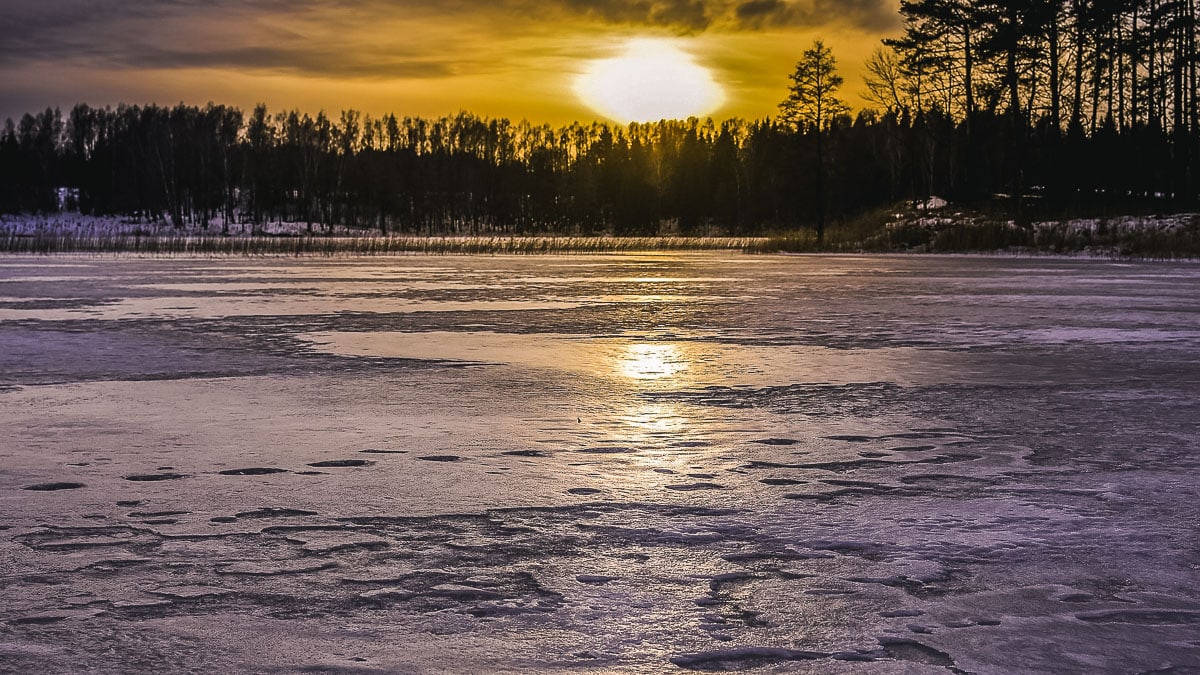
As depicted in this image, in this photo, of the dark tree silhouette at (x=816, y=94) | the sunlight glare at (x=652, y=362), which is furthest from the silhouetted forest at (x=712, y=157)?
the sunlight glare at (x=652, y=362)

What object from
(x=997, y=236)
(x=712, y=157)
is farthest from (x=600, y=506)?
(x=712, y=157)

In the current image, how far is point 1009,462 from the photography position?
507 centimetres

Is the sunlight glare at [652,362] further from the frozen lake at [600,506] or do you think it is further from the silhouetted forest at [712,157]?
the silhouetted forest at [712,157]

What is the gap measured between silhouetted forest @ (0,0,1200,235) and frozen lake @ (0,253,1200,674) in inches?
1288

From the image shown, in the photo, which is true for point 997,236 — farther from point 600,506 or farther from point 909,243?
point 600,506

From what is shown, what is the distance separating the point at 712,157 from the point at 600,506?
4457 inches

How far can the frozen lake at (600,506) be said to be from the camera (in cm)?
279

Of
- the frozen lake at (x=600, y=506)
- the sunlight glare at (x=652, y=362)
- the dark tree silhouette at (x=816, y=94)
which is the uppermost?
the dark tree silhouette at (x=816, y=94)

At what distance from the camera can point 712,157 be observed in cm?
11519

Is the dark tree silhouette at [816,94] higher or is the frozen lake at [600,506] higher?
the dark tree silhouette at [816,94]

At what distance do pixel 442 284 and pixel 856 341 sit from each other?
1140cm

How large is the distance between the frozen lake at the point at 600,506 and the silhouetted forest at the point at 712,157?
32.7 meters

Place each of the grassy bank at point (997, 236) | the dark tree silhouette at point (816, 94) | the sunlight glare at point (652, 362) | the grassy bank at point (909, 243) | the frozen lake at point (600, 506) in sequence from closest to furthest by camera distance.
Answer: the frozen lake at point (600, 506), the sunlight glare at point (652, 362), the grassy bank at point (997, 236), the grassy bank at point (909, 243), the dark tree silhouette at point (816, 94)

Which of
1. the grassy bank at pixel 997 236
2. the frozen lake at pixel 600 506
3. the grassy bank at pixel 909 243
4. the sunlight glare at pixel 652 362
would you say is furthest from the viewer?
the grassy bank at pixel 909 243
